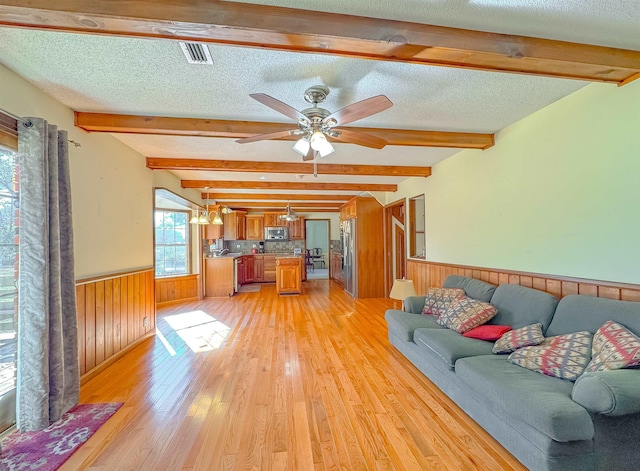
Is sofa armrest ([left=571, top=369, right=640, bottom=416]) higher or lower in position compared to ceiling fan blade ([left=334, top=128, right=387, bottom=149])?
lower

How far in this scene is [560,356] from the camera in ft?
6.13

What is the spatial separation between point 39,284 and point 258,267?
23.5 ft

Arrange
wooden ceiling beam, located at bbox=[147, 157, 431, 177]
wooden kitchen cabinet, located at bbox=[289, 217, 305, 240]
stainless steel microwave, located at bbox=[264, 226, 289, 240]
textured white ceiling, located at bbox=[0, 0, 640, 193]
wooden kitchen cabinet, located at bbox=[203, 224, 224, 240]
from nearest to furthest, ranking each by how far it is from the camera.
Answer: textured white ceiling, located at bbox=[0, 0, 640, 193] → wooden ceiling beam, located at bbox=[147, 157, 431, 177] → wooden kitchen cabinet, located at bbox=[203, 224, 224, 240] → stainless steel microwave, located at bbox=[264, 226, 289, 240] → wooden kitchen cabinet, located at bbox=[289, 217, 305, 240]

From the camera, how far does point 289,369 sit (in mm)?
2967

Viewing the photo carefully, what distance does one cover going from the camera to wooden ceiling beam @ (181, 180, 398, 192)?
18.3 feet

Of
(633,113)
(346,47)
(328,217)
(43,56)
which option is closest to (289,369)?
(346,47)

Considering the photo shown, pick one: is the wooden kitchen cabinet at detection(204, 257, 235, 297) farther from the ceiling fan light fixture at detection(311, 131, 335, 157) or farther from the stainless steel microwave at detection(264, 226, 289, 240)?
the ceiling fan light fixture at detection(311, 131, 335, 157)

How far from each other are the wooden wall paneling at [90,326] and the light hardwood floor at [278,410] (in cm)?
21

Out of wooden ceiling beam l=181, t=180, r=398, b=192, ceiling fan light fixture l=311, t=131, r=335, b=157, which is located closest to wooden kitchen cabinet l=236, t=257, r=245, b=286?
wooden ceiling beam l=181, t=180, r=398, b=192

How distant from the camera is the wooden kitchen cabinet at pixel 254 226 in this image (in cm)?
934

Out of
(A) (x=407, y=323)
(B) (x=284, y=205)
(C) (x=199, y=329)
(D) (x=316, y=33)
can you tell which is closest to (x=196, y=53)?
(D) (x=316, y=33)

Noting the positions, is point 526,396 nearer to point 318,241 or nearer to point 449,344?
point 449,344

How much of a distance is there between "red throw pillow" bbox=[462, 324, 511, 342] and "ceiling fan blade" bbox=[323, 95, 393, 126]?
6.76 ft

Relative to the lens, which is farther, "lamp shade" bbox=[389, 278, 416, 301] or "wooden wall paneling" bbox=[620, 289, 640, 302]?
"lamp shade" bbox=[389, 278, 416, 301]
